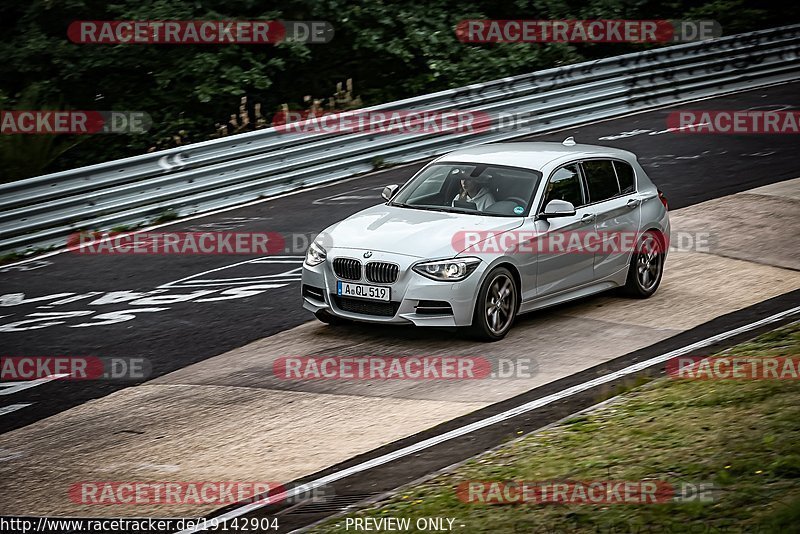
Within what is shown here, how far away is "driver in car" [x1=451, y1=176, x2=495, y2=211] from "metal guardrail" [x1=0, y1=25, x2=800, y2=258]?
656cm

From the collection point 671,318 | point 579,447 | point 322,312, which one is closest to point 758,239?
point 671,318

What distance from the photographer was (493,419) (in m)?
8.83

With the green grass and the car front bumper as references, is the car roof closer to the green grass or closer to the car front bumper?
the car front bumper

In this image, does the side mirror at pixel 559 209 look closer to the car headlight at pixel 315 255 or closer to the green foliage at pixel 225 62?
the car headlight at pixel 315 255

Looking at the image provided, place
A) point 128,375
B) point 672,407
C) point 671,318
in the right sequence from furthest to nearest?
point 671,318
point 128,375
point 672,407

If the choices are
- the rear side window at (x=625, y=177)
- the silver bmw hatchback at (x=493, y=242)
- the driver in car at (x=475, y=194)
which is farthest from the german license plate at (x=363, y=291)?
the rear side window at (x=625, y=177)

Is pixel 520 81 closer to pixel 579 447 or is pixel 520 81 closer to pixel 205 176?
pixel 205 176

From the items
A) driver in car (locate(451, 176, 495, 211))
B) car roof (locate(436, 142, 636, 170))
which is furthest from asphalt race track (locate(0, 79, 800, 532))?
car roof (locate(436, 142, 636, 170))

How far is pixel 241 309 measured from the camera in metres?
12.3

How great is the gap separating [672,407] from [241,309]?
5503mm

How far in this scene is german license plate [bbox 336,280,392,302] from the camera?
1041 centimetres

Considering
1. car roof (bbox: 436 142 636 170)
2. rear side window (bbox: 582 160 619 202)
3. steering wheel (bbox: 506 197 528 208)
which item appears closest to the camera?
steering wheel (bbox: 506 197 528 208)

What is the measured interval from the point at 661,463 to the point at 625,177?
5810 millimetres

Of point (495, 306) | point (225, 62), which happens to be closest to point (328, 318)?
point (495, 306)
